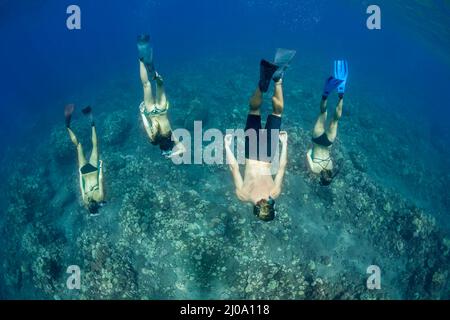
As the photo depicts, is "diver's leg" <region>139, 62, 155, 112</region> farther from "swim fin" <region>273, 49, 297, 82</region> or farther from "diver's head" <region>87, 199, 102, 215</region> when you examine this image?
"swim fin" <region>273, 49, 297, 82</region>

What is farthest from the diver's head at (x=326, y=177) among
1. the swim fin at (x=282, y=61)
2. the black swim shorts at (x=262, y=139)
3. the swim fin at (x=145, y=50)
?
the swim fin at (x=145, y=50)

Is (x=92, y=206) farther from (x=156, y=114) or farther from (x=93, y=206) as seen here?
(x=156, y=114)

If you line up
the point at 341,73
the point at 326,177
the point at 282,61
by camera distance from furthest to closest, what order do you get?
the point at 326,177 → the point at 341,73 → the point at 282,61

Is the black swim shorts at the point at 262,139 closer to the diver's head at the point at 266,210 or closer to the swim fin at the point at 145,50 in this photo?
the diver's head at the point at 266,210

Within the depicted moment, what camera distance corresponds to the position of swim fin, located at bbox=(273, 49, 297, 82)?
7.00 meters

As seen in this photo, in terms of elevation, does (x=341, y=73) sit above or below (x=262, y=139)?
above

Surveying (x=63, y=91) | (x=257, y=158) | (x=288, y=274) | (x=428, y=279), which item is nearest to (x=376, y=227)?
(x=428, y=279)

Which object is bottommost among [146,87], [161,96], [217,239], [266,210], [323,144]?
[217,239]

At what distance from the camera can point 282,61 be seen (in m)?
7.12

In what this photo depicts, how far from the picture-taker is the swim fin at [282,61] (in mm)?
7004

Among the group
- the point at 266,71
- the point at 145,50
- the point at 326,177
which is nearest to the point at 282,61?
the point at 266,71

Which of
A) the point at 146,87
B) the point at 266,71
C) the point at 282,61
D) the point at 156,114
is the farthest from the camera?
the point at 156,114
